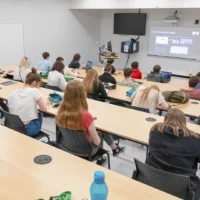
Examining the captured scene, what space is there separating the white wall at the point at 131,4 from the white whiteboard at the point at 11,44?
228 centimetres

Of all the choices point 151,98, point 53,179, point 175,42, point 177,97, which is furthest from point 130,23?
point 53,179

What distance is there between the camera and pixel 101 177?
136 cm

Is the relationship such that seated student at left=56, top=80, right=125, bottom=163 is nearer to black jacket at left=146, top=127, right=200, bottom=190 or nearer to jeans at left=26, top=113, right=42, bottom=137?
black jacket at left=146, top=127, right=200, bottom=190

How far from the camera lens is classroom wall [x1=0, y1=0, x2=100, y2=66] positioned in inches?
298

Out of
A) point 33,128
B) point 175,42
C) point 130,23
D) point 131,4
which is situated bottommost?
point 33,128

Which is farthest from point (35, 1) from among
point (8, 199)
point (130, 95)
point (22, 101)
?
point (8, 199)

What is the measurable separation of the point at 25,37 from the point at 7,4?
106 cm

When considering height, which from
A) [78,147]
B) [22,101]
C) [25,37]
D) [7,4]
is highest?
[7,4]

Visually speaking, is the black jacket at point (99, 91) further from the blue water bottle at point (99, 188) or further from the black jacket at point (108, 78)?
the blue water bottle at point (99, 188)

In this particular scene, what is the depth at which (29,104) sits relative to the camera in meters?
3.04

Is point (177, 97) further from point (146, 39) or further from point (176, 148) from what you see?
point (146, 39)

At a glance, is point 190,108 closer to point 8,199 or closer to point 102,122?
point 102,122

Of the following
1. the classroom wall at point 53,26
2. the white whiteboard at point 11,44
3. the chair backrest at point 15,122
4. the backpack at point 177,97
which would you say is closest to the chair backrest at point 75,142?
the chair backrest at point 15,122

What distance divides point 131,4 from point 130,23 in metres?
1.30
